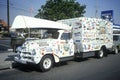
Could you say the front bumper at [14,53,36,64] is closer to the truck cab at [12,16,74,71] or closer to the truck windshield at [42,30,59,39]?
the truck cab at [12,16,74,71]

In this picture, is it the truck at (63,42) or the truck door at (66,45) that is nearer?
the truck at (63,42)

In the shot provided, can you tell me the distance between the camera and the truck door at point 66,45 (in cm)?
1100

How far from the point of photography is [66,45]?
11281 millimetres

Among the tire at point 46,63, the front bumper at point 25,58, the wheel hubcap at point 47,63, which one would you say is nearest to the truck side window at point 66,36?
the tire at point 46,63

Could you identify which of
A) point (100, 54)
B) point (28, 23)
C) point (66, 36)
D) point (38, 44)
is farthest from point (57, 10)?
point (38, 44)

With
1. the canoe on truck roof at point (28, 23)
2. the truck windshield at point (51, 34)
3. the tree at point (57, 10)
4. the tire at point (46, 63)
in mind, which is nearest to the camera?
the tire at point (46, 63)

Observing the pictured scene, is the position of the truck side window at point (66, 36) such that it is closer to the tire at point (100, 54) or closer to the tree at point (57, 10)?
the tire at point (100, 54)

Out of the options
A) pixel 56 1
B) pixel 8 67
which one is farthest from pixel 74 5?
pixel 8 67

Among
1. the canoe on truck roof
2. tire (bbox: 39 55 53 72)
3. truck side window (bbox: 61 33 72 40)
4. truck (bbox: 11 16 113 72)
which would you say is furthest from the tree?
tire (bbox: 39 55 53 72)

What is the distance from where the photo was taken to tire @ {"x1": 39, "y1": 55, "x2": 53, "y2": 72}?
31.4ft

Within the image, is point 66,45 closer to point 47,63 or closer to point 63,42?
point 63,42

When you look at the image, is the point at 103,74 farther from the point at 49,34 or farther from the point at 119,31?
the point at 119,31

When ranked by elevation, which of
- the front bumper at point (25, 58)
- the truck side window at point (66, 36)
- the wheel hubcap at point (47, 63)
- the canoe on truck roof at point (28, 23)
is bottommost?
the wheel hubcap at point (47, 63)

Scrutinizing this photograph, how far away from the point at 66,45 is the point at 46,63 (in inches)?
80.5
